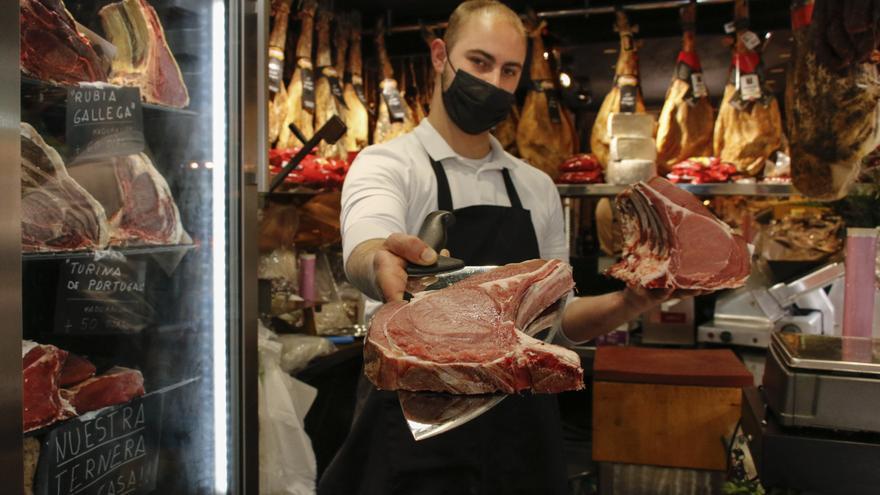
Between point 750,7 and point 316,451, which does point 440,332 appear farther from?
point 750,7

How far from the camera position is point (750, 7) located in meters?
4.36

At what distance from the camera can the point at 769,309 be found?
3.62 metres

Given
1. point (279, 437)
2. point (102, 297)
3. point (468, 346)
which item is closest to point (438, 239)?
point (468, 346)

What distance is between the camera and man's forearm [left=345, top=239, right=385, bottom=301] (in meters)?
1.54

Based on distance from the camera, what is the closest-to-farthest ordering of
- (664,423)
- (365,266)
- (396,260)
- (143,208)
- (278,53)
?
1. (396,260)
2. (365,266)
3. (143,208)
4. (664,423)
5. (278,53)

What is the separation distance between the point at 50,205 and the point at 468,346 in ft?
4.62

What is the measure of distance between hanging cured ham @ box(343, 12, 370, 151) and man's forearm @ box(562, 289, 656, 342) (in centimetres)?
259

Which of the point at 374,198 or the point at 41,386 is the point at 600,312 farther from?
the point at 41,386

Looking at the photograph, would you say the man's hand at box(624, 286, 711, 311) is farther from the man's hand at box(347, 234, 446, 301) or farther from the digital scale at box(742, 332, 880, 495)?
the man's hand at box(347, 234, 446, 301)

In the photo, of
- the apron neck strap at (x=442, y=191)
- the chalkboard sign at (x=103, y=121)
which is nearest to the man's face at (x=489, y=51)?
the apron neck strap at (x=442, y=191)

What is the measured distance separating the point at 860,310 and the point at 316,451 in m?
2.39

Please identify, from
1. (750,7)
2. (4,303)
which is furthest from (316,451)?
(750,7)

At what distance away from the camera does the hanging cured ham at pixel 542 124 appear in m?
4.52

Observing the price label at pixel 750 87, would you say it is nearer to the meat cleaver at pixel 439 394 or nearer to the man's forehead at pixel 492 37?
the man's forehead at pixel 492 37
